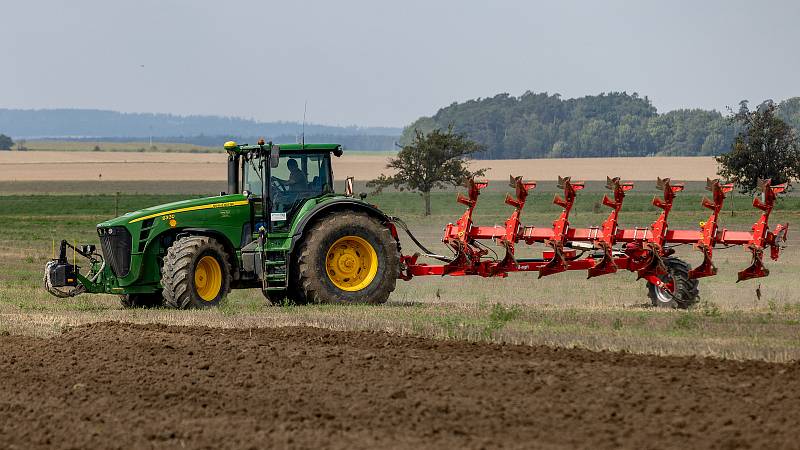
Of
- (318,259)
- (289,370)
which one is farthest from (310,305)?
(289,370)

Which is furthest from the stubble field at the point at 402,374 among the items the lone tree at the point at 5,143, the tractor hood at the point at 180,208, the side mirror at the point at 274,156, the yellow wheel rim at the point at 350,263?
the lone tree at the point at 5,143

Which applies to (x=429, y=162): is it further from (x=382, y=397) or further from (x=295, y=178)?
(x=382, y=397)

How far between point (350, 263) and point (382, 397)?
777cm

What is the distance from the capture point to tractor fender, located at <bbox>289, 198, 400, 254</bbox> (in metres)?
17.1

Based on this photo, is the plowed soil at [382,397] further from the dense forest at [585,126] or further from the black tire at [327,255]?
the dense forest at [585,126]

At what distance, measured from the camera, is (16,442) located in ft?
29.0

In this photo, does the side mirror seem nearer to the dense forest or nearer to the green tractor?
the green tractor

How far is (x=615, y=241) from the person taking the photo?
1742 cm

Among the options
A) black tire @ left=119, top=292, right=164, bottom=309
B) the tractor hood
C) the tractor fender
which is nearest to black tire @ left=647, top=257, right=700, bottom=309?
the tractor fender

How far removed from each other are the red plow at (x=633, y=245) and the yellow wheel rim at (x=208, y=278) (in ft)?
8.85

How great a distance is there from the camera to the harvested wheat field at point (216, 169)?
9350cm

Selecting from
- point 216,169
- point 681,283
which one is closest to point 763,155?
point 681,283

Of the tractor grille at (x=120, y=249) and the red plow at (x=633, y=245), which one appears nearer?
the red plow at (x=633, y=245)

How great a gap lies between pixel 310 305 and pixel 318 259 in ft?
2.10
